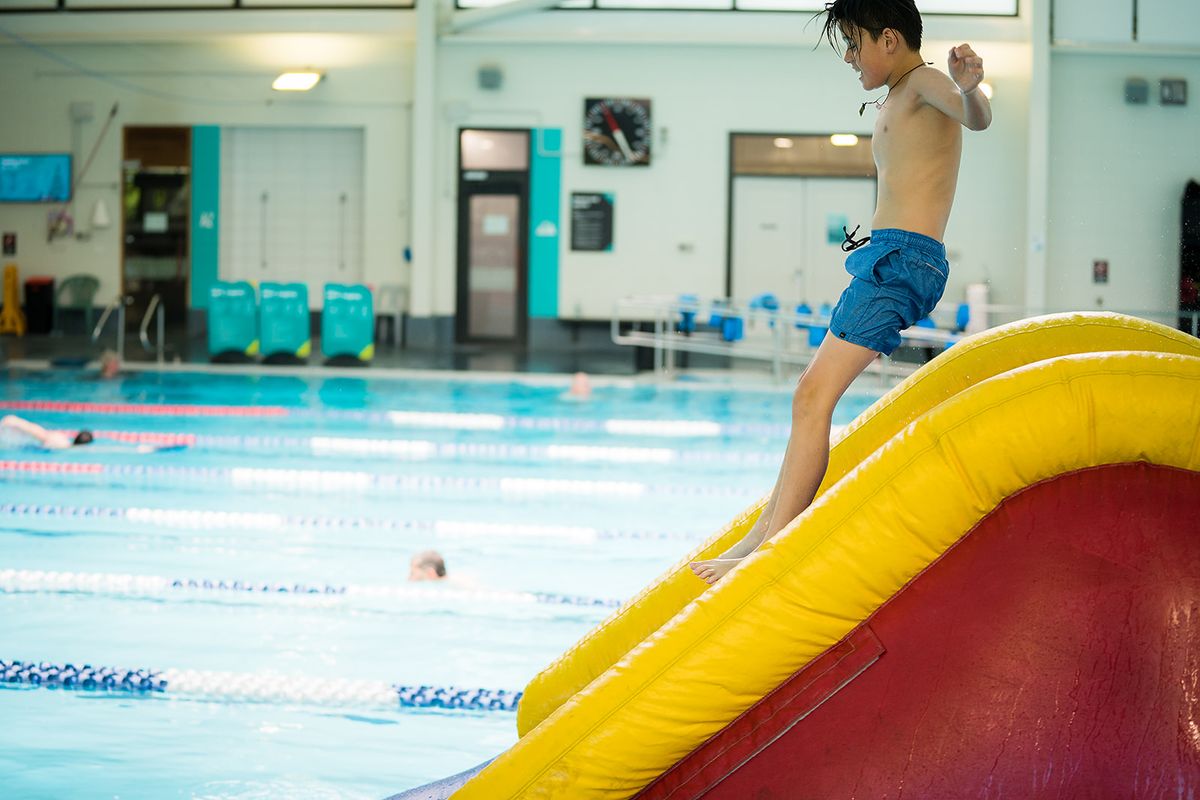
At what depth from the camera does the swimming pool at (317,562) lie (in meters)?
3.73

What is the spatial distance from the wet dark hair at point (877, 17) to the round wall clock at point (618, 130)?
14764 millimetres

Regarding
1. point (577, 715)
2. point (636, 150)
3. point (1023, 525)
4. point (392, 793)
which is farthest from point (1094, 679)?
point (636, 150)

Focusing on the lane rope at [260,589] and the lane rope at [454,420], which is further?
the lane rope at [454,420]

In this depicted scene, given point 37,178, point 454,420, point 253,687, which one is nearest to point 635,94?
point 454,420

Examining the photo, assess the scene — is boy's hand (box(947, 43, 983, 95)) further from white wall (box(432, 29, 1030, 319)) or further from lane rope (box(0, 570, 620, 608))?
white wall (box(432, 29, 1030, 319))

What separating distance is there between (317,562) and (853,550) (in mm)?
4064

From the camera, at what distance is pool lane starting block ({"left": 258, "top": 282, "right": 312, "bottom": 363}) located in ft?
48.2

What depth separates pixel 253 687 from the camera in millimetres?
4133

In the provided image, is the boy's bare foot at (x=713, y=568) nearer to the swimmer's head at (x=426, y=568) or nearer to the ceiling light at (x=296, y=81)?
the swimmer's head at (x=426, y=568)

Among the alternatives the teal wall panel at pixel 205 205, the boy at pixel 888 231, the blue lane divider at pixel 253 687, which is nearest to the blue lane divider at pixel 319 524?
the blue lane divider at pixel 253 687

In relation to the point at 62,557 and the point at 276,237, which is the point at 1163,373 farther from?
the point at 276,237

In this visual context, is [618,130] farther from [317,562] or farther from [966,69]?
[966,69]

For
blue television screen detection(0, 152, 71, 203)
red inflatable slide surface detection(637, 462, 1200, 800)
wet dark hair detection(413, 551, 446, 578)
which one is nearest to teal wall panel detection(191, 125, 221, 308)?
blue television screen detection(0, 152, 71, 203)

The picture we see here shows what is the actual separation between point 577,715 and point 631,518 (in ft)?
15.7
